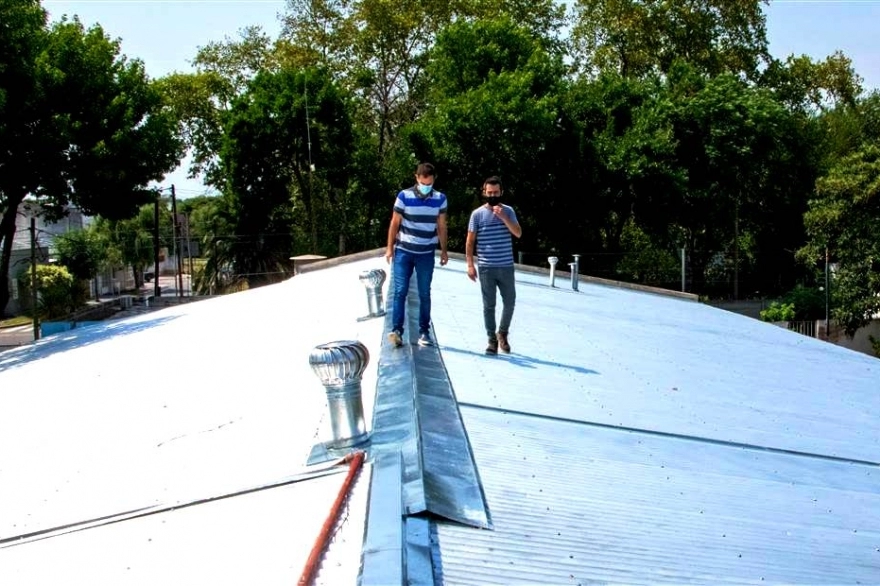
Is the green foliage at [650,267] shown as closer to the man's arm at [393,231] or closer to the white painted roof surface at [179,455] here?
the white painted roof surface at [179,455]

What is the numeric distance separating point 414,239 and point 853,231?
23.4 m

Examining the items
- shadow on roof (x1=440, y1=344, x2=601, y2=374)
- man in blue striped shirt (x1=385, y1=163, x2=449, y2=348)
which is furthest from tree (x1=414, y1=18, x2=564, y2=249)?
man in blue striped shirt (x1=385, y1=163, x2=449, y2=348)

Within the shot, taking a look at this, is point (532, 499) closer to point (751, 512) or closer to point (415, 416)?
point (415, 416)

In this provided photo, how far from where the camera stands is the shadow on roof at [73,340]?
11141 mm

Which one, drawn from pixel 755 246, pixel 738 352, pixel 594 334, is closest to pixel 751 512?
pixel 594 334

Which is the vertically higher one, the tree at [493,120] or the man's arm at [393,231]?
the tree at [493,120]

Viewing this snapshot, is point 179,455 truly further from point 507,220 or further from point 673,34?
point 673,34

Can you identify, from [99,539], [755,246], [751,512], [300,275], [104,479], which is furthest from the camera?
[755,246]

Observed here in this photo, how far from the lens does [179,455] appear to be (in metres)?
4.77

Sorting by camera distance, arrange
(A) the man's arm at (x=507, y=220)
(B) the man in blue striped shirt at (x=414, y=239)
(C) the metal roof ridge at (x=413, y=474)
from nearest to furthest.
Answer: (C) the metal roof ridge at (x=413, y=474)
(B) the man in blue striped shirt at (x=414, y=239)
(A) the man's arm at (x=507, y=220)

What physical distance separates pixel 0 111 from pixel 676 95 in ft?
74.0

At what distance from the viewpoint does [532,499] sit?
12.2ft

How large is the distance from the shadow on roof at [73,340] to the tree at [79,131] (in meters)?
8.21

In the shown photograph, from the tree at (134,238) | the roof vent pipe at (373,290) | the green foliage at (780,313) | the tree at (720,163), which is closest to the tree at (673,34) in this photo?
the tree at (720,163)
